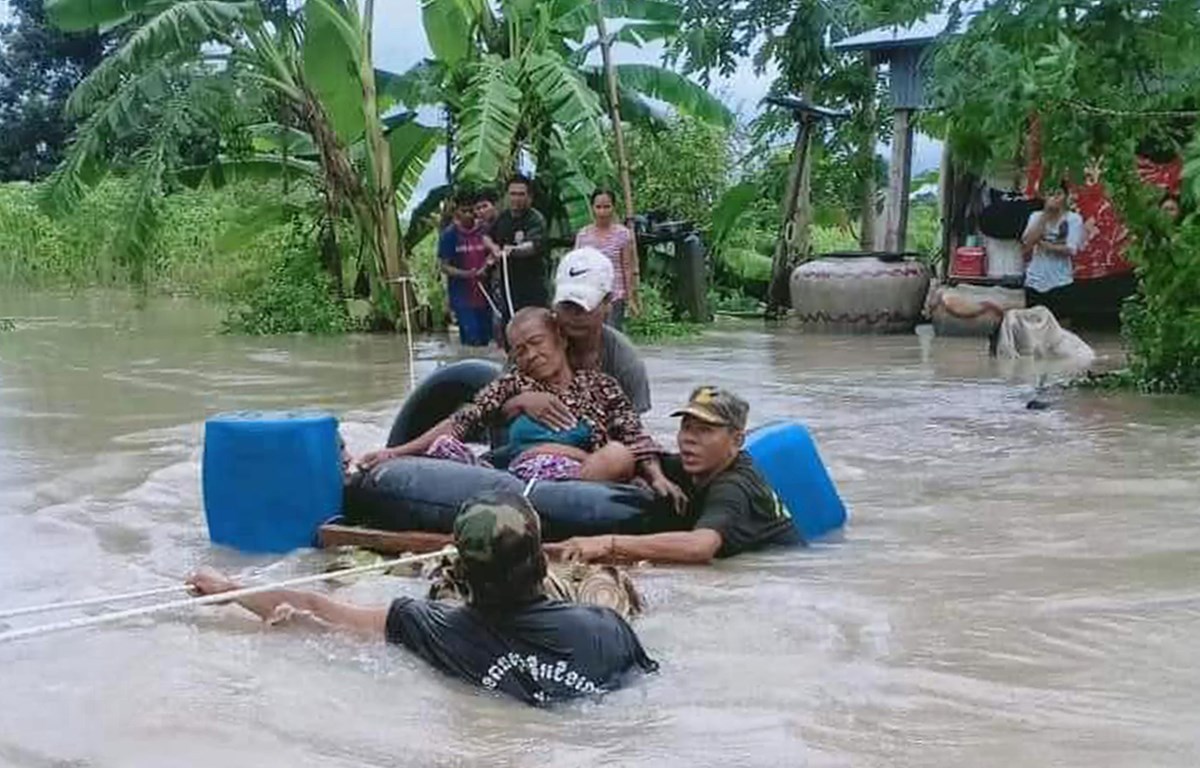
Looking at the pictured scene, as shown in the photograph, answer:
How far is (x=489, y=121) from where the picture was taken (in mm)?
16703

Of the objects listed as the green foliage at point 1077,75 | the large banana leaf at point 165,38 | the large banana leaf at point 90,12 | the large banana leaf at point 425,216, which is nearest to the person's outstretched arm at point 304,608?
the green foliage at point 1077,75

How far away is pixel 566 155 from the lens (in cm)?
1767

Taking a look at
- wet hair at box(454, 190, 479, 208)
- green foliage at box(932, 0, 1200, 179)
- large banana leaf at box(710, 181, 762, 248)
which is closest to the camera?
green foliage at box(932, 0, 1200, 179)

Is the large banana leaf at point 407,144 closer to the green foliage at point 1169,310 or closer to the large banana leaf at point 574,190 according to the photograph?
the large banana leaf at point 574,190

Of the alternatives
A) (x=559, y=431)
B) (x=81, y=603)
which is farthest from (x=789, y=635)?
(x=81, y=603)

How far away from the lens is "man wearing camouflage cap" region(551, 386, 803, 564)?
22.2 feet

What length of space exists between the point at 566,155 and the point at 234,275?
8.49 meters

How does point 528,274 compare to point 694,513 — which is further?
point 528,274

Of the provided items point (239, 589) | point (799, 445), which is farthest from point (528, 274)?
point (239, 589)

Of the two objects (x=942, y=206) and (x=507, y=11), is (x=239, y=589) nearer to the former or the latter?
(x=507, y=11)

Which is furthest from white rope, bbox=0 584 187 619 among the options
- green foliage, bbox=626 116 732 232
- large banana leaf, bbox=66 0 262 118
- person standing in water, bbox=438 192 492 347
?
green foliage, bbox=626 116 732 232

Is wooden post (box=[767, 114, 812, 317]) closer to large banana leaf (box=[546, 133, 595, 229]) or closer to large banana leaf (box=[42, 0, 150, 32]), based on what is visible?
large banana leaf (box=[546, 133, 595, 229])

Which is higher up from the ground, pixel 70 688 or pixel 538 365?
pixel 538 365

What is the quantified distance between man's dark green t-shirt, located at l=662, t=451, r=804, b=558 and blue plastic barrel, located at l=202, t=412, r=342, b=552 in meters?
1.47
